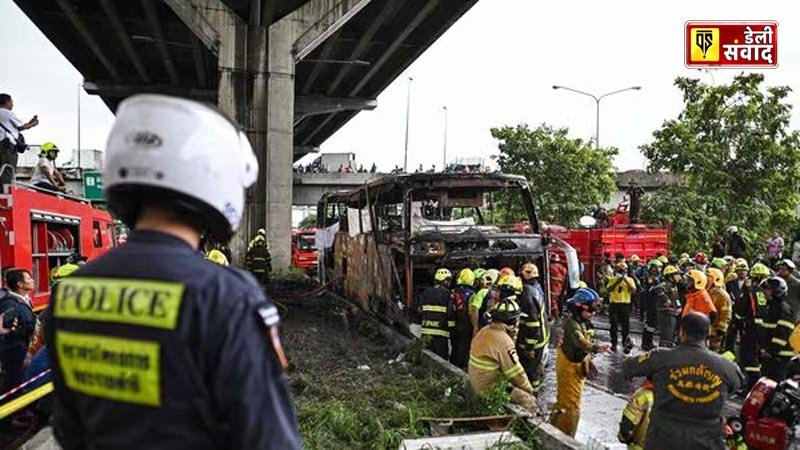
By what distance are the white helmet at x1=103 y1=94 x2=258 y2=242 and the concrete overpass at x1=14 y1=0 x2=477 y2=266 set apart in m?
18.7

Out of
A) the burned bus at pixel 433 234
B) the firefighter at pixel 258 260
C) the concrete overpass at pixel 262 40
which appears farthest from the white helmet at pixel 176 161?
the concrete overpass at pixel 262 40

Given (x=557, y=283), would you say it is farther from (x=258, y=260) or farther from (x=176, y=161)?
(x=176, y=161)

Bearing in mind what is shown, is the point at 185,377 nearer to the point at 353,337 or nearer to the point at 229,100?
Answer: the point at 353,337

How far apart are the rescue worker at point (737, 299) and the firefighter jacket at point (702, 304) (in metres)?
0.30

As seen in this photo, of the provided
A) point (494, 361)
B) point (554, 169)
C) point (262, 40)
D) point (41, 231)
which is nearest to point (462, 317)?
point (494, 361)

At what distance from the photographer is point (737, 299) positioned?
10500 millimetres

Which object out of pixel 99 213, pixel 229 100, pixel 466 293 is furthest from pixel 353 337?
pixel 229 100

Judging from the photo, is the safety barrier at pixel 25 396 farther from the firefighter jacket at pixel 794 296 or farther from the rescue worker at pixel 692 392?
the firefighter jacket at pixel 794 296

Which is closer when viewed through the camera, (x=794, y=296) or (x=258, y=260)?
(x=794, y=296)

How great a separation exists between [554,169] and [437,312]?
20937mm

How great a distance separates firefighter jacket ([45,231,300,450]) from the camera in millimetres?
1464

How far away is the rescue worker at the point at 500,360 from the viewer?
615cm

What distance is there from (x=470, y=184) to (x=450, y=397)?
14.0 feet

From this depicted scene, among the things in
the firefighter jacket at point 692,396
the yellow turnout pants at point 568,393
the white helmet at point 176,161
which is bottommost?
the yellow turnout pants at point 568,393
